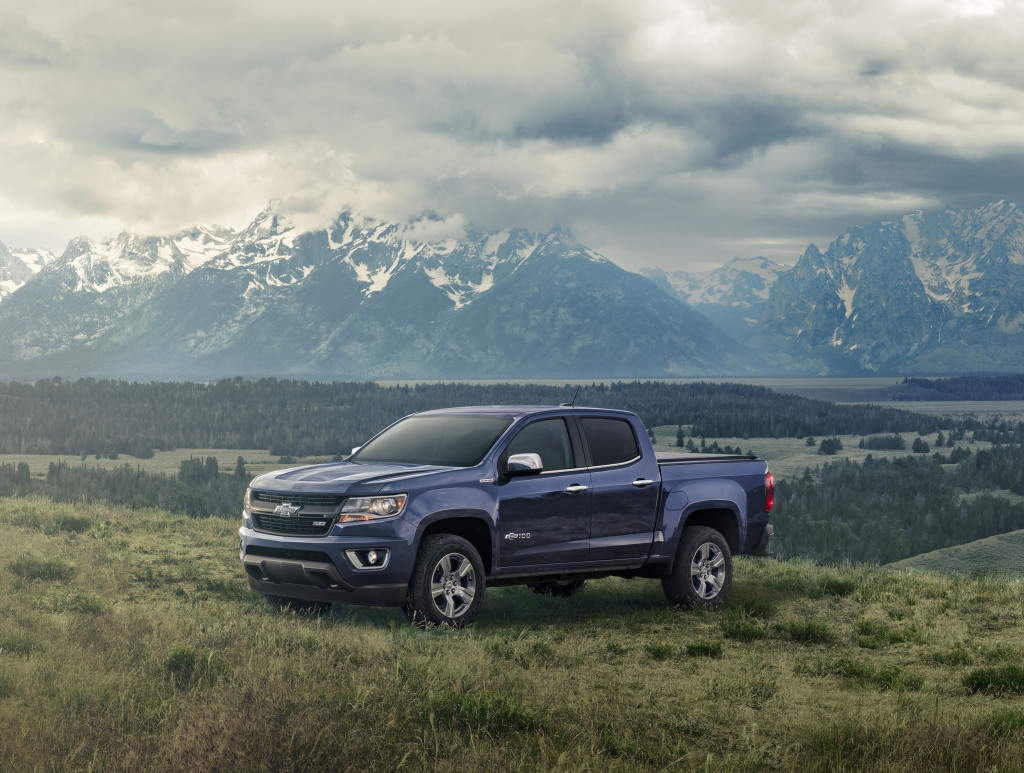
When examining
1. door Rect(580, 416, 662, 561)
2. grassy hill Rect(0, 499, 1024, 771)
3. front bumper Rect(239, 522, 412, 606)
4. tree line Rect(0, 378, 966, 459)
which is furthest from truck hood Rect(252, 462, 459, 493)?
tree line Rect(0, 378, 966, 459)

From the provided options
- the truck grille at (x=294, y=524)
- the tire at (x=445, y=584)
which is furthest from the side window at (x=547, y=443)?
the truck grille at (x=294, y=524)

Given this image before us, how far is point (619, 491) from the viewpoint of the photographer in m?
11.0

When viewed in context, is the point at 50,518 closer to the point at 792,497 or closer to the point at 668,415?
the point at 792,497

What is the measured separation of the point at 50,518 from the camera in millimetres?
18031

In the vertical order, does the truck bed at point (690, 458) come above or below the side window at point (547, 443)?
below

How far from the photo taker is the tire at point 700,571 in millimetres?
11656

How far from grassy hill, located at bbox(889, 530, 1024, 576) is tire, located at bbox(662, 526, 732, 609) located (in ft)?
131

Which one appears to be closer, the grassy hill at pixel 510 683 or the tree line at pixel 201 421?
the grassy hill at pixel 510 683

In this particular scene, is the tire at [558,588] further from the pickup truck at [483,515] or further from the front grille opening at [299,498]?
the front grille opening at [299,498]

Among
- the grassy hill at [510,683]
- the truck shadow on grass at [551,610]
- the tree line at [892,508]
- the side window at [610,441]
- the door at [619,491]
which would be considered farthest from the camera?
the tree line at [892,508]

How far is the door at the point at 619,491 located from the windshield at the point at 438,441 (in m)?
1.18

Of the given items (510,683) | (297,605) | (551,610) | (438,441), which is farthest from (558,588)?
(510,683)

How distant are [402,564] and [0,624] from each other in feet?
12.4

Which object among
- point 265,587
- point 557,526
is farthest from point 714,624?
point 265,587
